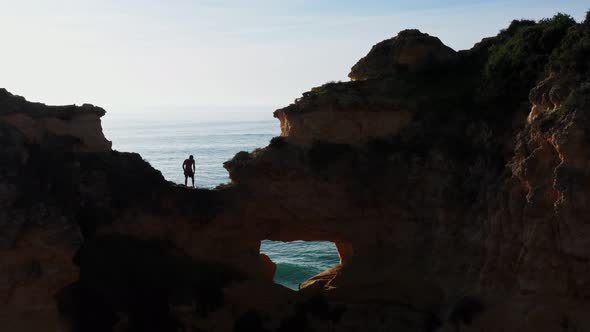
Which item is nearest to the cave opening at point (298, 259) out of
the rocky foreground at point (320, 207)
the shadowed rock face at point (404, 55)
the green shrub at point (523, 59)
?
the rocky foreground at point (320, 207)

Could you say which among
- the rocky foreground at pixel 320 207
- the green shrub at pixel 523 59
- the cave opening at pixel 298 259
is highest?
the green shrub at pixel 523 59

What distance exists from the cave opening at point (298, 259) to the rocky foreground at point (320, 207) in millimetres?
13459

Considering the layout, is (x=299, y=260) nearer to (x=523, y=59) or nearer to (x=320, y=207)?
(x=320, y=207)

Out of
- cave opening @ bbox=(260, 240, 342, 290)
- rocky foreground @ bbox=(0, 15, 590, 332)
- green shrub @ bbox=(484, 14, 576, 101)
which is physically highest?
green shrub @ bbox=(484, 14, 576, 101)

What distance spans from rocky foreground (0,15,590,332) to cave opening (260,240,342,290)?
13.5 metres

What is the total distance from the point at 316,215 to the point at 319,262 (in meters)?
19.8

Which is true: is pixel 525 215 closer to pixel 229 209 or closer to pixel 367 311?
pixel 367 311

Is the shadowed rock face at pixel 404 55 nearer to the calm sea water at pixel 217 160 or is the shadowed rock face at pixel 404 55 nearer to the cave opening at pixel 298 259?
the cave opening at pixel 298 259

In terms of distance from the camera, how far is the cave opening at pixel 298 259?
36.0 meters

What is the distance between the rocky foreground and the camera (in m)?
17.5

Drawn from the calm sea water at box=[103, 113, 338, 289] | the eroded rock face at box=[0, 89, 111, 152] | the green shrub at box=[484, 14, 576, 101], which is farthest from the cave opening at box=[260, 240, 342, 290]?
the green shrub at box=[484, 14, 576, 101]

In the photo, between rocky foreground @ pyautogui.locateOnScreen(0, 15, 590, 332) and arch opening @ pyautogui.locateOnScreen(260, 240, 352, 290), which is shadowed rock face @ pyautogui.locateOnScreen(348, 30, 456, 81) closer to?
rocky foreground @ pyautogui.locateOnScreen(0, 15, 590, 332)

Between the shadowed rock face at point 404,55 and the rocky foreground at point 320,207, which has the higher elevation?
the shadowed rock face at point 404,55

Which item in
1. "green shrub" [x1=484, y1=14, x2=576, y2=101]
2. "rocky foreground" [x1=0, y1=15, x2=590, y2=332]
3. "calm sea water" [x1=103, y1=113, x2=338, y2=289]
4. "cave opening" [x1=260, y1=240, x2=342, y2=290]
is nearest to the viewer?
"rocky foreground" [x1=0, y1=15, x2=590, y2=332]
